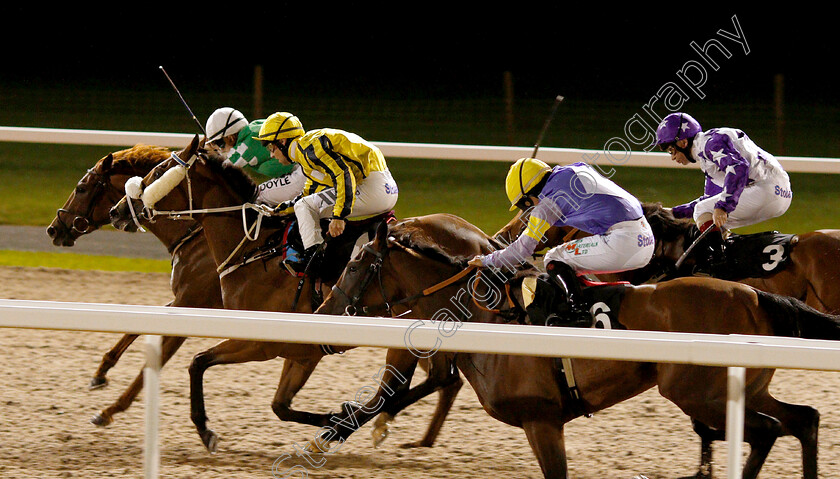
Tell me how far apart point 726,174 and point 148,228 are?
325 cm

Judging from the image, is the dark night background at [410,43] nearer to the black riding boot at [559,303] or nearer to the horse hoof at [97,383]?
the horse hoof at [97,383]

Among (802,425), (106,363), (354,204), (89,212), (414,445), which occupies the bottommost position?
(414,445)

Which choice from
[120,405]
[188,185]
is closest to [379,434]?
[120,405]

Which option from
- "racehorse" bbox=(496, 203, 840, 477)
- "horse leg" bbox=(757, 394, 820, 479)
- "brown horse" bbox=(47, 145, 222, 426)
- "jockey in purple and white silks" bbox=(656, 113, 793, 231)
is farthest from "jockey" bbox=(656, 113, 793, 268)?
"brown horse" bbox=(47, 145, 222, 426)

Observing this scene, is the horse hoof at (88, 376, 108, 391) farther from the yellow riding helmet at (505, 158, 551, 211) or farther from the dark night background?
the dark night background

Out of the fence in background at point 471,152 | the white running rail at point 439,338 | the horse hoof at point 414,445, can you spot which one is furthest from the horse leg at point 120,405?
the fence in background at point 471,152

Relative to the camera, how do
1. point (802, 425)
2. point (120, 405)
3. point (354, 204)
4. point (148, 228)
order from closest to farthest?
point (802, 425), point (120, 405), point (354, 204), point (148, 228)

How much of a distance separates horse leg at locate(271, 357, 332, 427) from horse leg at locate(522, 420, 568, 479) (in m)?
1.43

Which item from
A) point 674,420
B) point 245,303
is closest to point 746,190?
point 674,420

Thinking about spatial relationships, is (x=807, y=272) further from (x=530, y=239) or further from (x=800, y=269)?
(x=530, y=239)

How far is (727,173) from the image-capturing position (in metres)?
5.33

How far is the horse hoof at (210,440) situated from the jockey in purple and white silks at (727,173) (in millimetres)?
2623

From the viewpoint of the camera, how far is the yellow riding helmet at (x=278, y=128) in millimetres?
5586

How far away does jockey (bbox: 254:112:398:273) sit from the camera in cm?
525
